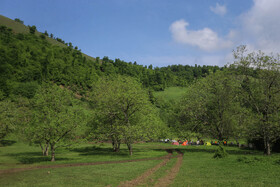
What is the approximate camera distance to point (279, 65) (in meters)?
31.2

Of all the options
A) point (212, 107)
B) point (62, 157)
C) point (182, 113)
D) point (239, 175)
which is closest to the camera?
point (239, 175)

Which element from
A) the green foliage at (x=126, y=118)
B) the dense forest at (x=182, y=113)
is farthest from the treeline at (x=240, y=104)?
the green foliage at (x=126, y=118)

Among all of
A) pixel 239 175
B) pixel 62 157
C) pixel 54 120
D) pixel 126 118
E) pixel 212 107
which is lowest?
pixel 62 157

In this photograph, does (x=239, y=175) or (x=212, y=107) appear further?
(x=212, y=107)

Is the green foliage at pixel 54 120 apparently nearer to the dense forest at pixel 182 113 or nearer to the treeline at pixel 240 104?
the dense forest at pixel 182 113

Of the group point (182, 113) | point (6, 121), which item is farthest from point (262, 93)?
point (6, 121)

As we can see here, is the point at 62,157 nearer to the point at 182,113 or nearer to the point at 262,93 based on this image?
the point at 182,113

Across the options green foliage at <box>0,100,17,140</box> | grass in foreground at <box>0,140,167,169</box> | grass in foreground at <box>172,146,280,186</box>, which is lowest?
grass in foreground at <box>0,140,167,169</box>

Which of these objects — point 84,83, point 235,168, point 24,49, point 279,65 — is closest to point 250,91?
point 279,65

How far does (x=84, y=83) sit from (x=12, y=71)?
4500 centimetres

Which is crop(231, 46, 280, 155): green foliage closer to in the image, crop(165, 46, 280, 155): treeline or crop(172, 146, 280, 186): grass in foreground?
crop(165, 46, 280, 155): treeline

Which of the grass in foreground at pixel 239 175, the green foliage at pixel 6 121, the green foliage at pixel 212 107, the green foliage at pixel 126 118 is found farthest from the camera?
the green foliage at pixel 6 121

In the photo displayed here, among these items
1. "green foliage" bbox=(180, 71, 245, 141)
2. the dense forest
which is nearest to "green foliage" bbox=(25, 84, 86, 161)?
the dense forest

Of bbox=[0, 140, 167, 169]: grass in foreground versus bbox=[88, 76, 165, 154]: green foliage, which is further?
bbox=[88, 76, 165, 154]: green foliage
